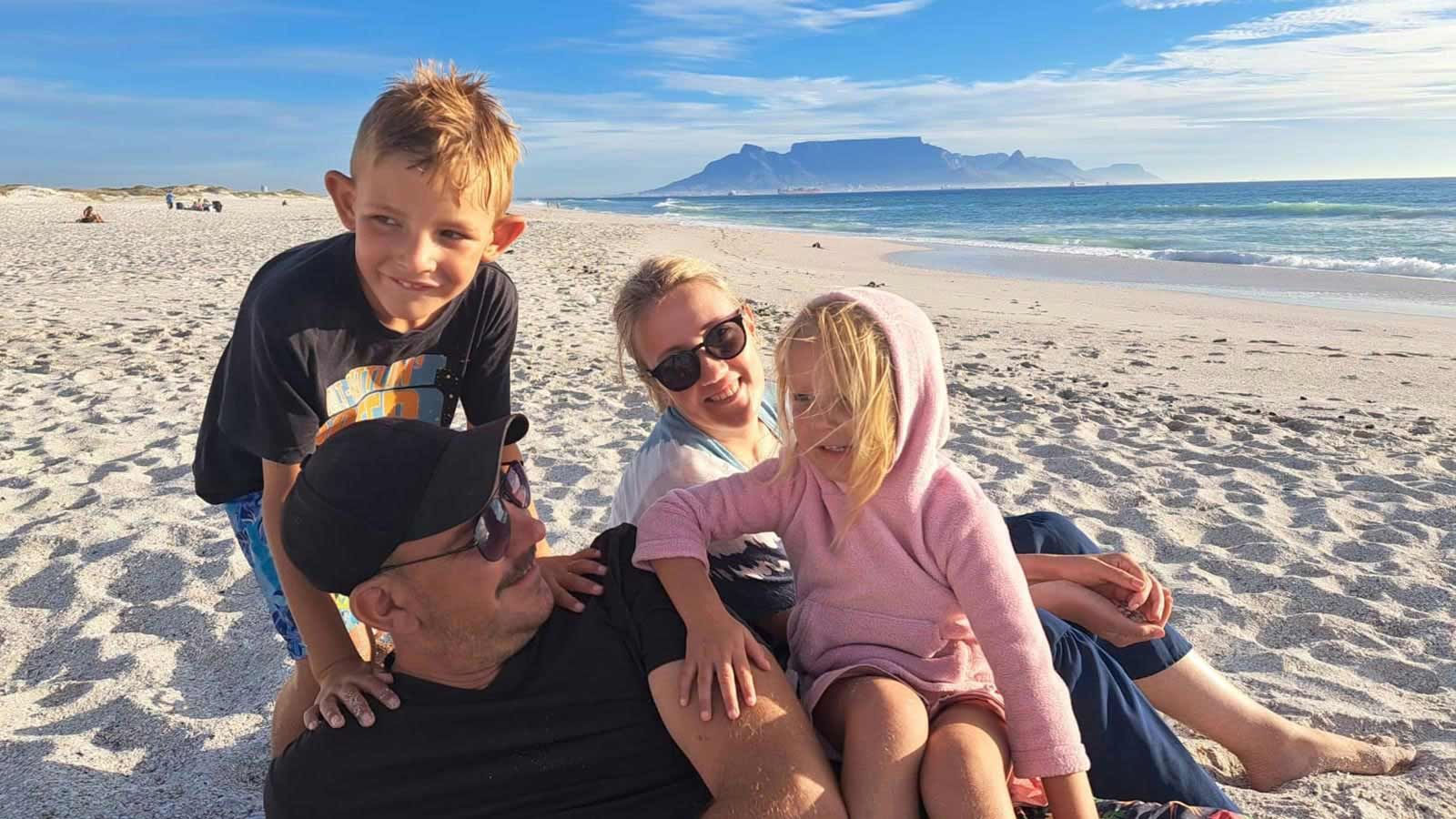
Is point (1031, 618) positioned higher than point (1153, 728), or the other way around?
point (1031, 618)

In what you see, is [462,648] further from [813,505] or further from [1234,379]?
[1234,379]

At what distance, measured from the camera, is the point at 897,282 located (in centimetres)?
1711

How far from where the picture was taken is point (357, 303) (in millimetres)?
2688

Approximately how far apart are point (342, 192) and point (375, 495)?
3.82 ft

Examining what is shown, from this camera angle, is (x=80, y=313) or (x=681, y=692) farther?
(x=80, y=313)

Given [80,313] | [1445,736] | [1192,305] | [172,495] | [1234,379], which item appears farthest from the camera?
[1192,305]

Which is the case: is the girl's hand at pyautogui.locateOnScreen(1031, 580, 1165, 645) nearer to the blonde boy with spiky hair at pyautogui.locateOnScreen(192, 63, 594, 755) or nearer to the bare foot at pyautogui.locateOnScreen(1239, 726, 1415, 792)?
the bare foot at pyautogui.locateOnScreen(1239, 726, 1415, 792)

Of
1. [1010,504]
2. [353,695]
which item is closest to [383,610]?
[353,695]

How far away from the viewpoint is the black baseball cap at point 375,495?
6.32 ft

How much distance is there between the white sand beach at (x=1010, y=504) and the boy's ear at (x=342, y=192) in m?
1.65

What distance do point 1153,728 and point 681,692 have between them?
119 cm

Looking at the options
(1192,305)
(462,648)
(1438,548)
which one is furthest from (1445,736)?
(1192,305)

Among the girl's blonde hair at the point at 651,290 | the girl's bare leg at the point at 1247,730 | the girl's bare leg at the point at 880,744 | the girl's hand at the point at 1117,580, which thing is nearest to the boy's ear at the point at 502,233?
the girl's blonde hair at the point at 651,290

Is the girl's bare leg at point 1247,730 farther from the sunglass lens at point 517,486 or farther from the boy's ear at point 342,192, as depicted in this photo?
the boy's ear at point 342,192
